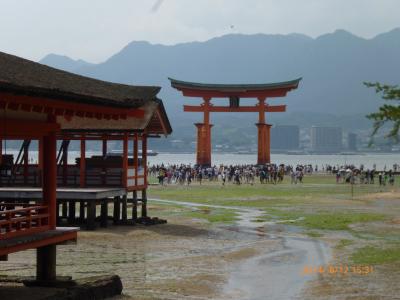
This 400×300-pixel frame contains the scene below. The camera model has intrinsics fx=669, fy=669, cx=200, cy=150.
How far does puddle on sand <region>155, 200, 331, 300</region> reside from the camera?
16.1 meters

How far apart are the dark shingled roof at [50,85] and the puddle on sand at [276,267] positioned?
17.6ft

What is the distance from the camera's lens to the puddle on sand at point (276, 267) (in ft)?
53.0

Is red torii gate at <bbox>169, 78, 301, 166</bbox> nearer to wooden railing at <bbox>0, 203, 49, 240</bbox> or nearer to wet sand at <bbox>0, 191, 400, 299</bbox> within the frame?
wet sand at <bbox>0, 191, 400, 299</bbox>

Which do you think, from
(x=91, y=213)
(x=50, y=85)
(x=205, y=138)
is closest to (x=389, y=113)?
(x=50, y=85)

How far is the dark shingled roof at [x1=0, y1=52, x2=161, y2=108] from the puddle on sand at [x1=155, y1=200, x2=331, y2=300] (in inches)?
211

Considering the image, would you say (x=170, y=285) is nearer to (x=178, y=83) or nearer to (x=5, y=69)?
(x=5, y=69)

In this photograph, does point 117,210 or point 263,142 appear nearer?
point 117,210

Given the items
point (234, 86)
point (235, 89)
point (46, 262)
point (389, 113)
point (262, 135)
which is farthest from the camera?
point (262, 135)

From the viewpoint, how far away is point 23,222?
14.4 meters

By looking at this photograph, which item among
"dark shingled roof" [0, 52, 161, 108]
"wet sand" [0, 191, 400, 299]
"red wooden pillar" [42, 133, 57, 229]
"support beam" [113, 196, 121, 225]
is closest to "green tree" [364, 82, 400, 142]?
"wet sand" [0, 191, 400, 299]

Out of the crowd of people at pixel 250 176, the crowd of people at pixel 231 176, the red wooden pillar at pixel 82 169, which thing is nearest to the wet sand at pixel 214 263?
the red wooden pillar at pixel 82 169

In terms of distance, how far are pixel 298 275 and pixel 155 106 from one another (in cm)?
1223

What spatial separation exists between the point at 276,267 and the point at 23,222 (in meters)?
8.03

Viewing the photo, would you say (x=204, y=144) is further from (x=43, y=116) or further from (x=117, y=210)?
(x=43, y=116)
